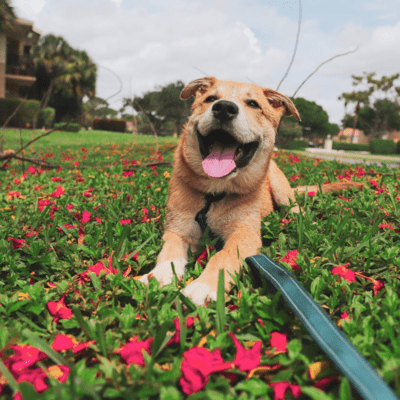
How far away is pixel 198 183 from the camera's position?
279 cm

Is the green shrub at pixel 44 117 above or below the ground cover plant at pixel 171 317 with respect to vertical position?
above

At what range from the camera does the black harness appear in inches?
106

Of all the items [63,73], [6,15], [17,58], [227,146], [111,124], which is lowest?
[227,146]

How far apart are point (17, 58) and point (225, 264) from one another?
40308 millimetres

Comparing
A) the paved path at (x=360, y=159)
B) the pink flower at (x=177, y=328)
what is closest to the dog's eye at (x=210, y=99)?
the pink flower at (x=177, y=328)

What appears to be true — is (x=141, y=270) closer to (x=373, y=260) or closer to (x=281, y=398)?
(x=281, y=398)

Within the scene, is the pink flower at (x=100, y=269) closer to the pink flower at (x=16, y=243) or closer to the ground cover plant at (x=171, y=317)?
the ground cover plant at (x=171, y=317)

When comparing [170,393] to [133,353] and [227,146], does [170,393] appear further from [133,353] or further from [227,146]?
[227,146]

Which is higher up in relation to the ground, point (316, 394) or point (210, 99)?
point (210, 99)

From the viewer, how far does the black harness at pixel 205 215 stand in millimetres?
2688

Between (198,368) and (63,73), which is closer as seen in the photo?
(198,368)

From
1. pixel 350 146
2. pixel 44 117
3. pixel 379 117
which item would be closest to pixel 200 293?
pixel 44 117

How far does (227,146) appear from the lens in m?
2.84

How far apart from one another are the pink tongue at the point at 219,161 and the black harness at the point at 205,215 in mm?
237
